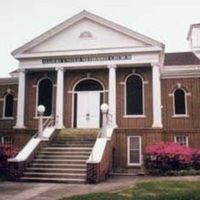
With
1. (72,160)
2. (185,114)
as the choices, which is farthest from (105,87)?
(72,160)

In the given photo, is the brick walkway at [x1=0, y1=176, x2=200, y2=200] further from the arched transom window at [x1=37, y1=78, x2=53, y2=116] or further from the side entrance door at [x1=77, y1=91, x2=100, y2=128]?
the arched transom window at [x1=37, y1=78, x2=53, y2=116]

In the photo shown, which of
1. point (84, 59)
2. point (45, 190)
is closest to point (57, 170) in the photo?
point (45, 190)

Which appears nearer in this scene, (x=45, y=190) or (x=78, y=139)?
(x=45, y=190)

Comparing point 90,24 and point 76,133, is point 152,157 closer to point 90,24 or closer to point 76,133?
point 76,133

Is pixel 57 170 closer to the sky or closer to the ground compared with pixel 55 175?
closer to the sky

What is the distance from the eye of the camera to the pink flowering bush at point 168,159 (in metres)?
17.7

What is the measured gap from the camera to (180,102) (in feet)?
76.0

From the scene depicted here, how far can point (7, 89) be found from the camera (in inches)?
1014

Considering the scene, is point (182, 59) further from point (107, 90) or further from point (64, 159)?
point (64, 159)

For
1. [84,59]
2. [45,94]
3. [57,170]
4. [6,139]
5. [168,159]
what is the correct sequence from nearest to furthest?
[57,170] → [168,159] → [84,59] → [45,94] → [6,139]

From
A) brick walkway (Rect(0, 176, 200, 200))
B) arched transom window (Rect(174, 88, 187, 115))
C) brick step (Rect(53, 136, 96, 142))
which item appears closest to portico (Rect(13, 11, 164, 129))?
brick step (Rect(53, 136, 96, 142))

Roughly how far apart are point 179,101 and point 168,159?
20.9ft

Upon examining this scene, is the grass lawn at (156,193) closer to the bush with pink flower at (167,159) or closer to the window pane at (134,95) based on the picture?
the bush with pink flower at (167,159)

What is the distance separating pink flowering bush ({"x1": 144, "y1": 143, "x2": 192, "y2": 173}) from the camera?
17.7m
